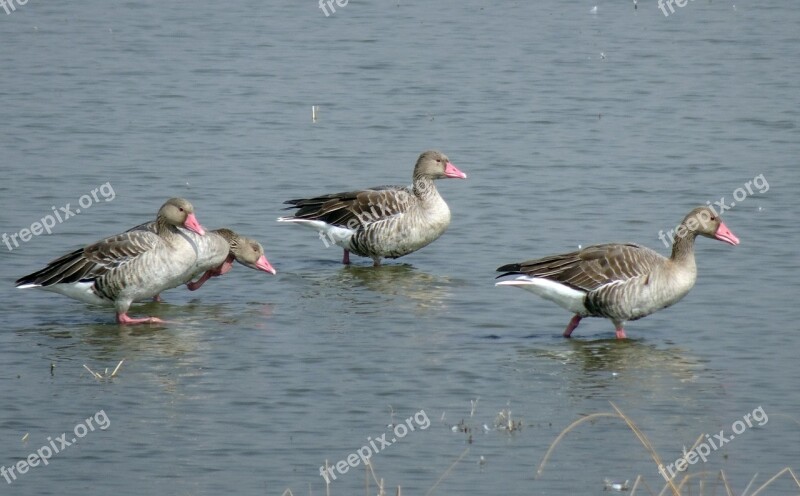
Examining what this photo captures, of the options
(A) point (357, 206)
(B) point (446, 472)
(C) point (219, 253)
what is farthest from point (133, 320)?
(B) point (446, 472)

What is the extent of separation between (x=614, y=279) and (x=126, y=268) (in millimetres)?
4791

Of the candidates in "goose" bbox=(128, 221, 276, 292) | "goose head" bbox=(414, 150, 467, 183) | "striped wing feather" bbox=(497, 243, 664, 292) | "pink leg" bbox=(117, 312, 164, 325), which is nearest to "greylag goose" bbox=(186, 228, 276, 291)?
"goose" bbox=(128, 221, 276, 292)

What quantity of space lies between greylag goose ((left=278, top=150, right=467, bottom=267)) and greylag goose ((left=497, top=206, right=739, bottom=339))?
10.7 feet

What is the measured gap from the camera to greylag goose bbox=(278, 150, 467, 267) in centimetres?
1762

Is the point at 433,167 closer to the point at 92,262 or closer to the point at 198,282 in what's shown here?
the point at 198,282

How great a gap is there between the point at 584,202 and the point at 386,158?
3.46 metres

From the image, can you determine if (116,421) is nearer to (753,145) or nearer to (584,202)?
(584,202)

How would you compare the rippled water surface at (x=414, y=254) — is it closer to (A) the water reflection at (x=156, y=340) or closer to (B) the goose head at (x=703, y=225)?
(A) the water reflection at (x=156, y=340)

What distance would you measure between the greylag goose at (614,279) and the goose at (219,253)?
10.8ft

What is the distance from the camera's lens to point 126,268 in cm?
1479

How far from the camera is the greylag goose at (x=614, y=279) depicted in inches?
558

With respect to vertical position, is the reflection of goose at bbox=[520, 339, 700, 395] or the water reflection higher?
the water reflection

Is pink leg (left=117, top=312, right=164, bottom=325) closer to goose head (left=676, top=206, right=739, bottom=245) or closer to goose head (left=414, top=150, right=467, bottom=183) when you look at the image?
goose head (left=414, top=150, right=467, bottom=183)

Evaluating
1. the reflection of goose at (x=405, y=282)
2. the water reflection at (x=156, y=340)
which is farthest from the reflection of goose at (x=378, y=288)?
the water reflection at (x=156, y=340)
